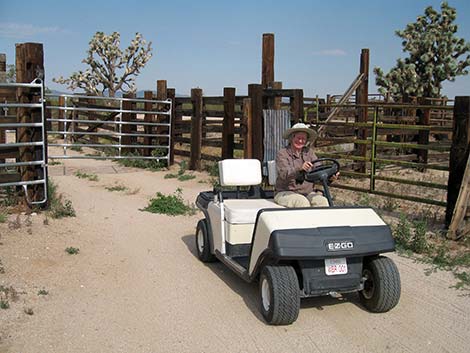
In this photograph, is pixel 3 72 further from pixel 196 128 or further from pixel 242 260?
pixel 242 260

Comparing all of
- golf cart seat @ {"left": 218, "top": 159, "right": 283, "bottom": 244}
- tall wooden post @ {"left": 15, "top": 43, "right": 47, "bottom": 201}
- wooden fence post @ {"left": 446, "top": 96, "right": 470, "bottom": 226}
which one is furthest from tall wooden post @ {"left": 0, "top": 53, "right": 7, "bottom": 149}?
wooden fence post @ {"left": 446, "top": 96, "right": 470, "bottom": 226}

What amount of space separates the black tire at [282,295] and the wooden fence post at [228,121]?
7949mm

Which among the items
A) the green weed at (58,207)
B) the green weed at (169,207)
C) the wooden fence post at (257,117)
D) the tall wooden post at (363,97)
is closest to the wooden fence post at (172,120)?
the wooden fence post at (257,117)

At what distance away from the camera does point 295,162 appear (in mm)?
5977

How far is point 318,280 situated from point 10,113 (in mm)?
6661

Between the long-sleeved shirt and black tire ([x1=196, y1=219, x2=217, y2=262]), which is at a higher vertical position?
the long-sleeved shirt

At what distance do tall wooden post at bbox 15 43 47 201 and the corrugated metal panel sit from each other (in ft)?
12.3

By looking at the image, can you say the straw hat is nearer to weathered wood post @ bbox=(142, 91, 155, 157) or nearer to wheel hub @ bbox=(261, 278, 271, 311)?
wheel hub @ bbox=(261, 278, 271, 311)

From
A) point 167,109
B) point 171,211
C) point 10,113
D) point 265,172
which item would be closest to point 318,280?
point 265,172

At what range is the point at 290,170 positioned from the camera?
19.0ft

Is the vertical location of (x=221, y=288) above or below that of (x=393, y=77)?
below

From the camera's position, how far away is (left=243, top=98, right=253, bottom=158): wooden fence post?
36.8 ft

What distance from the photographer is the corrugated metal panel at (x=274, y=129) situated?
31.4 ft

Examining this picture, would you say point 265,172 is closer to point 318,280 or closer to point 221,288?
point 221,288
